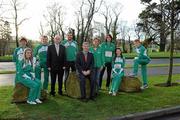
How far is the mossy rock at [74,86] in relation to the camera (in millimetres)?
11030

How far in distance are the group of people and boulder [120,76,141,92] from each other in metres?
0.49

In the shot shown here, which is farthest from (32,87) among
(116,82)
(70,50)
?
(116,82)

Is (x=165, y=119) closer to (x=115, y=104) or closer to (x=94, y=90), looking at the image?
(x=115, y=104)

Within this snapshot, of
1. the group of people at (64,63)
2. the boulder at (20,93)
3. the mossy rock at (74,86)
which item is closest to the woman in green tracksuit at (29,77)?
the group of people at (64,63)

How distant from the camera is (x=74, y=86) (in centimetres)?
1116

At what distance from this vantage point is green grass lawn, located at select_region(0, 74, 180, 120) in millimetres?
8867

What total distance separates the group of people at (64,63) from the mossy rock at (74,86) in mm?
195

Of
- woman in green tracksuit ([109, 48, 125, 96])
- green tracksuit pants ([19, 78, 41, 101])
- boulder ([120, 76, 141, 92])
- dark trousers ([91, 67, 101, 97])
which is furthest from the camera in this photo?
boulder ([120, 76, 141, 92])

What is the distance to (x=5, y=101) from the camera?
34.1 feet

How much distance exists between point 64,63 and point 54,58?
450mm

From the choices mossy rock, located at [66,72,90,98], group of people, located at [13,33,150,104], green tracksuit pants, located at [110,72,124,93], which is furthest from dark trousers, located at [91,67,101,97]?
green tracksuit pants, located at [110,72,124,93]

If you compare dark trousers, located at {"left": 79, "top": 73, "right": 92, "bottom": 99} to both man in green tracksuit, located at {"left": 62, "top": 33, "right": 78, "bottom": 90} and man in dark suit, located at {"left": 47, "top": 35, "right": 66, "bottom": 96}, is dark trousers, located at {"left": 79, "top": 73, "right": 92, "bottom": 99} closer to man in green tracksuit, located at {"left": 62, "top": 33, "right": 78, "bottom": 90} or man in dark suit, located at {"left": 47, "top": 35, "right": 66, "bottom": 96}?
man in dark suit, located at {"left": 47, "top": 35, "right": 66, "bottom": 96}

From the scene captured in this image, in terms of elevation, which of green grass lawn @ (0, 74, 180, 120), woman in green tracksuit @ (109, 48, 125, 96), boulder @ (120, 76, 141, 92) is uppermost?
woman in green tracksuit @ (109, 48, 125, 96)

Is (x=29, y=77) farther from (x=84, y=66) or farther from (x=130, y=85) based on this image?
(x=130, y=85)
